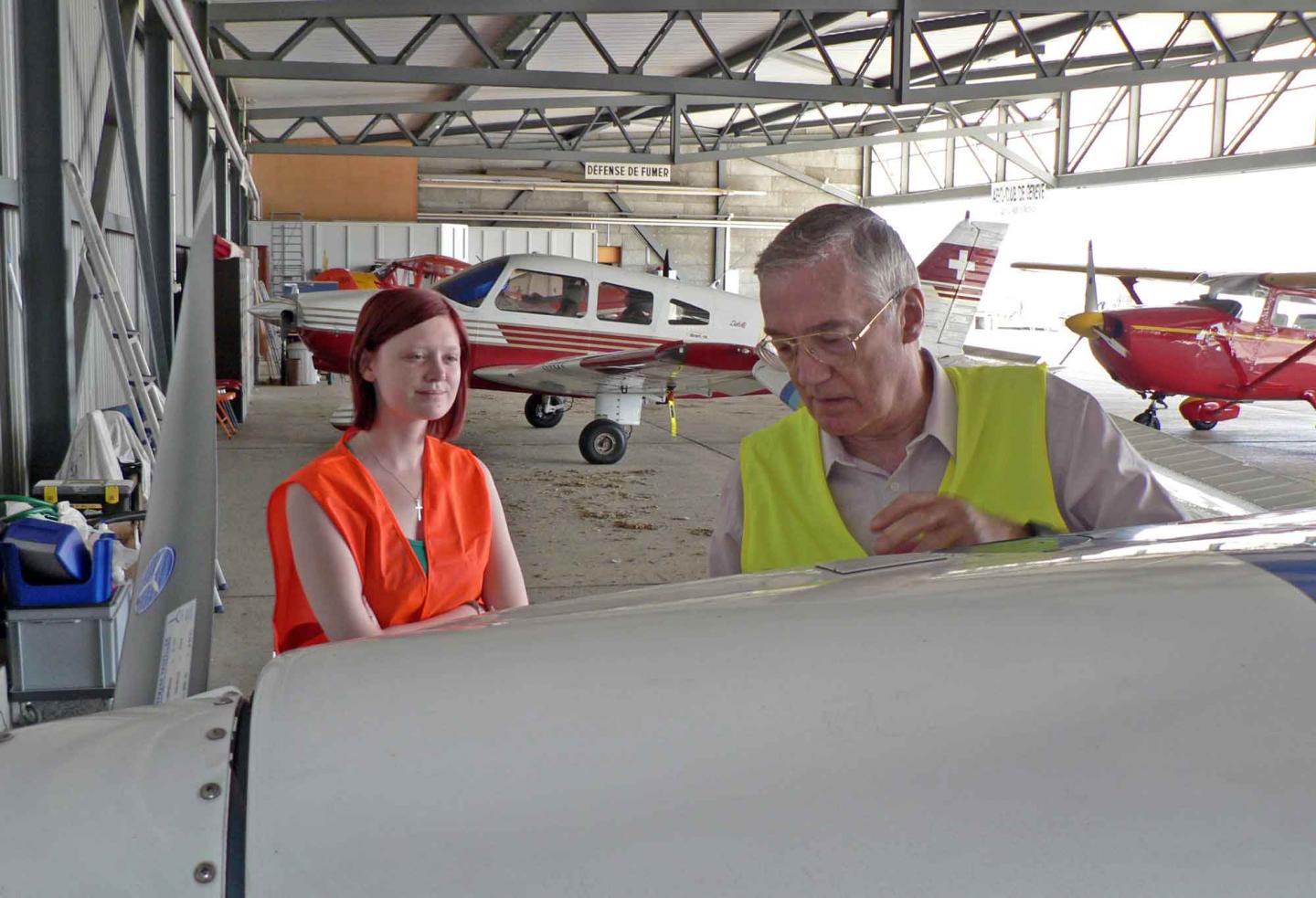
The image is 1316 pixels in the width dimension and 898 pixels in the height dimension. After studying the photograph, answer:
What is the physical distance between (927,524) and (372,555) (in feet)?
3.64

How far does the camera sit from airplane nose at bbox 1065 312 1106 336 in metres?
11.6

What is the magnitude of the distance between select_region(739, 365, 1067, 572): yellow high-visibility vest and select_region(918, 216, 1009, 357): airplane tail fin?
9.79 metres

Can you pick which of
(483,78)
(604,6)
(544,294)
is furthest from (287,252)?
(604,6)

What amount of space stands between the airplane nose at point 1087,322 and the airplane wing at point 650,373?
14.5 ft

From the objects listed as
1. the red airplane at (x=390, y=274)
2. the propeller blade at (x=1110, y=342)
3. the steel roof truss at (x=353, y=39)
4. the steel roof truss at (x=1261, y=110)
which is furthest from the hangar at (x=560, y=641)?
the steel roof truss at (x=1261, y=110)

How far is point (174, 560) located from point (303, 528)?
3.35 ft

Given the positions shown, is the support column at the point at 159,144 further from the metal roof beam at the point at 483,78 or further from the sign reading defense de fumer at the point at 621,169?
the sign reading defense de fumer at the point at 621,169

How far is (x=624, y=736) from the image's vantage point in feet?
2.31

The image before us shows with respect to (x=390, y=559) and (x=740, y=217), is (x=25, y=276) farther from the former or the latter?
(x=740, y=217)

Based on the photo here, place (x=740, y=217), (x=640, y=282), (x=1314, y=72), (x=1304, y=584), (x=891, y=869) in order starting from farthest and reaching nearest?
(x=740, y=217) < (x=1314, y=72) < (x=640, y=282) < (x=1304, y=584) < (x=891, y=869)

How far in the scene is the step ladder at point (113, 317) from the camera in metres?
4.90

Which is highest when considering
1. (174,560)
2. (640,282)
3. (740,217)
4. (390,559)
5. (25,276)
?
(740,217)

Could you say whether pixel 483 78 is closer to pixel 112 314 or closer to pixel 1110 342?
pixel 112 314

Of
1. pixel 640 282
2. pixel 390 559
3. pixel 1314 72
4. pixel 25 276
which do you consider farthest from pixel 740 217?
pixel 390 559
